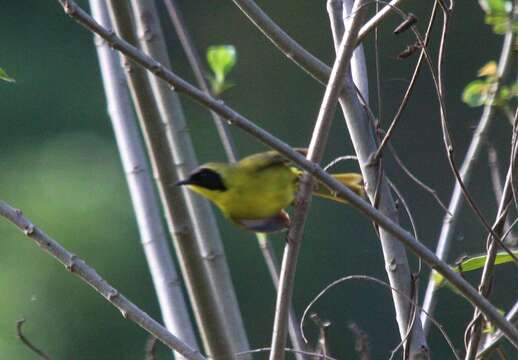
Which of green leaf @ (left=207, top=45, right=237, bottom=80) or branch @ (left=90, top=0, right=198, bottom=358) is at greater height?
green leaf @ (left=207, top=45, right=237, bottom=80)

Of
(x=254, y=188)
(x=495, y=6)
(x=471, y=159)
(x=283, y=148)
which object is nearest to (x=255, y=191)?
(x=254, y=188)

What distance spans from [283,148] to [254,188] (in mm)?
702

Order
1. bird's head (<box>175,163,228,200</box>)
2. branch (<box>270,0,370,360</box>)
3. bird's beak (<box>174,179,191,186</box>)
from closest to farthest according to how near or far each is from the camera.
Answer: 1. branch (<box>270,0,370,360</box>)
2. bird's beak (<box>174,179,191,186</box>)
3. bird's head (<box>175,163,228,200</box>)

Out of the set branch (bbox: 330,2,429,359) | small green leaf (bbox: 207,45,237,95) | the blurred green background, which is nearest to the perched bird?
small green leaf (bbox: 207,45,237,95)

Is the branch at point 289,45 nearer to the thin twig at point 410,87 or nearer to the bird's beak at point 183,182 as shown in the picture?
the thin twig at point 410,87

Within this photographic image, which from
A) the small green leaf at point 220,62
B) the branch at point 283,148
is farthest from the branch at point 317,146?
the small green leaf at point 220,62

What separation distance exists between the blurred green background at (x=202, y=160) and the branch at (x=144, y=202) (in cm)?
368

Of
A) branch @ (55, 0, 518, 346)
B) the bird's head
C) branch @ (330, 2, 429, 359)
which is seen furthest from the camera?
the bird's head

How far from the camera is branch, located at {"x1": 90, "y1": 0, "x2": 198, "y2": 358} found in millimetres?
1692

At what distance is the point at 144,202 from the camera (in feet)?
5.93

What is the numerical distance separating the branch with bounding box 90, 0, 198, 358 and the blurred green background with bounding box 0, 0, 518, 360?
12.1 feet

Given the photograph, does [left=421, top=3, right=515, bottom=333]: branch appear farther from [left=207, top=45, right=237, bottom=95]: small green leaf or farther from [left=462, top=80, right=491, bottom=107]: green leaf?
[left=207, top=45, right=237, bottom=95]: small green leaf

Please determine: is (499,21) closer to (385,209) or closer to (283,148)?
(385,209)

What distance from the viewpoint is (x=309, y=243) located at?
6469 millimetres
